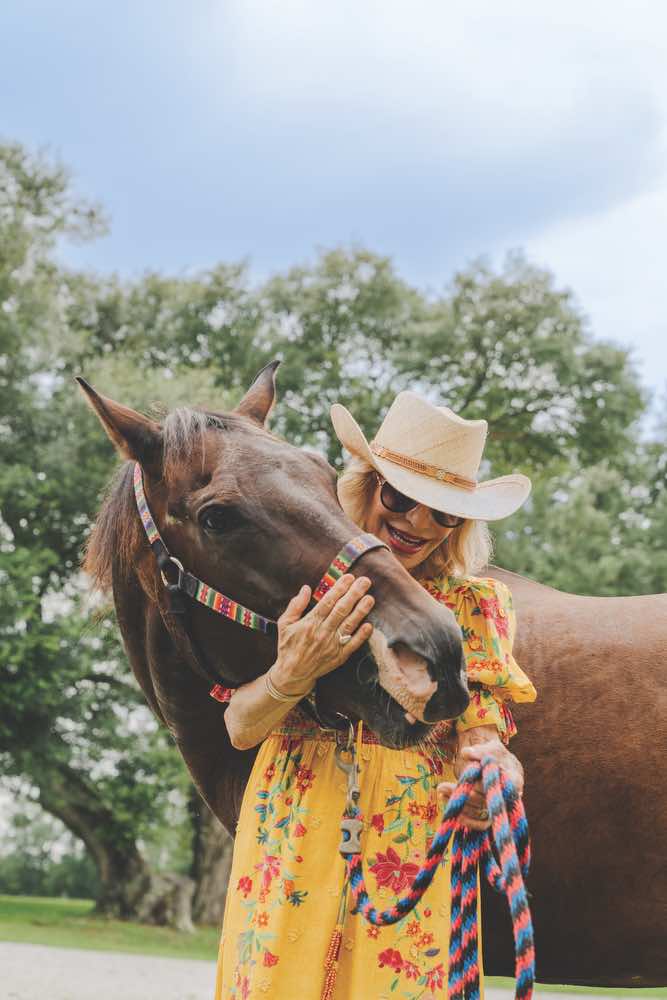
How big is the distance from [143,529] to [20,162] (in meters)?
17.4

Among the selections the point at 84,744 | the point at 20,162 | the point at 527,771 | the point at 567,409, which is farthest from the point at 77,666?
the point at 527,771

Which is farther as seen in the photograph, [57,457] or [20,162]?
[20,162]

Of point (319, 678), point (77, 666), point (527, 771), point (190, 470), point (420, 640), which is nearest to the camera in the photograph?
point (420, 640)

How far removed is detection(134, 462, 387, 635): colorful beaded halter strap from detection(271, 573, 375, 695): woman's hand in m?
0.09

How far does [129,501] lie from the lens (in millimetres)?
2674

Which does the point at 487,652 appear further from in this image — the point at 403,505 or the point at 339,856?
the point at 339,856

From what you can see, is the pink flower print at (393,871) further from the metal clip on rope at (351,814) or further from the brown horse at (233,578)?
the brown horse at (233,578)

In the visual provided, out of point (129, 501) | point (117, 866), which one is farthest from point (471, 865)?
point (117, 866)

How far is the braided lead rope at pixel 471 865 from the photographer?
162cm

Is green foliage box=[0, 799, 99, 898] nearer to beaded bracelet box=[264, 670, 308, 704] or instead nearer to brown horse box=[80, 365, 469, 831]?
brown horse box=[80, 365, 469, 831]

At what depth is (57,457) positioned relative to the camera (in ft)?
54.6

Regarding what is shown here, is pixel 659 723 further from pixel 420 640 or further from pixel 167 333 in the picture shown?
pixel 167 333

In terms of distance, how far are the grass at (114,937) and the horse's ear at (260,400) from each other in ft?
40.2

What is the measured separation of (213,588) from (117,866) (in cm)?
1843
